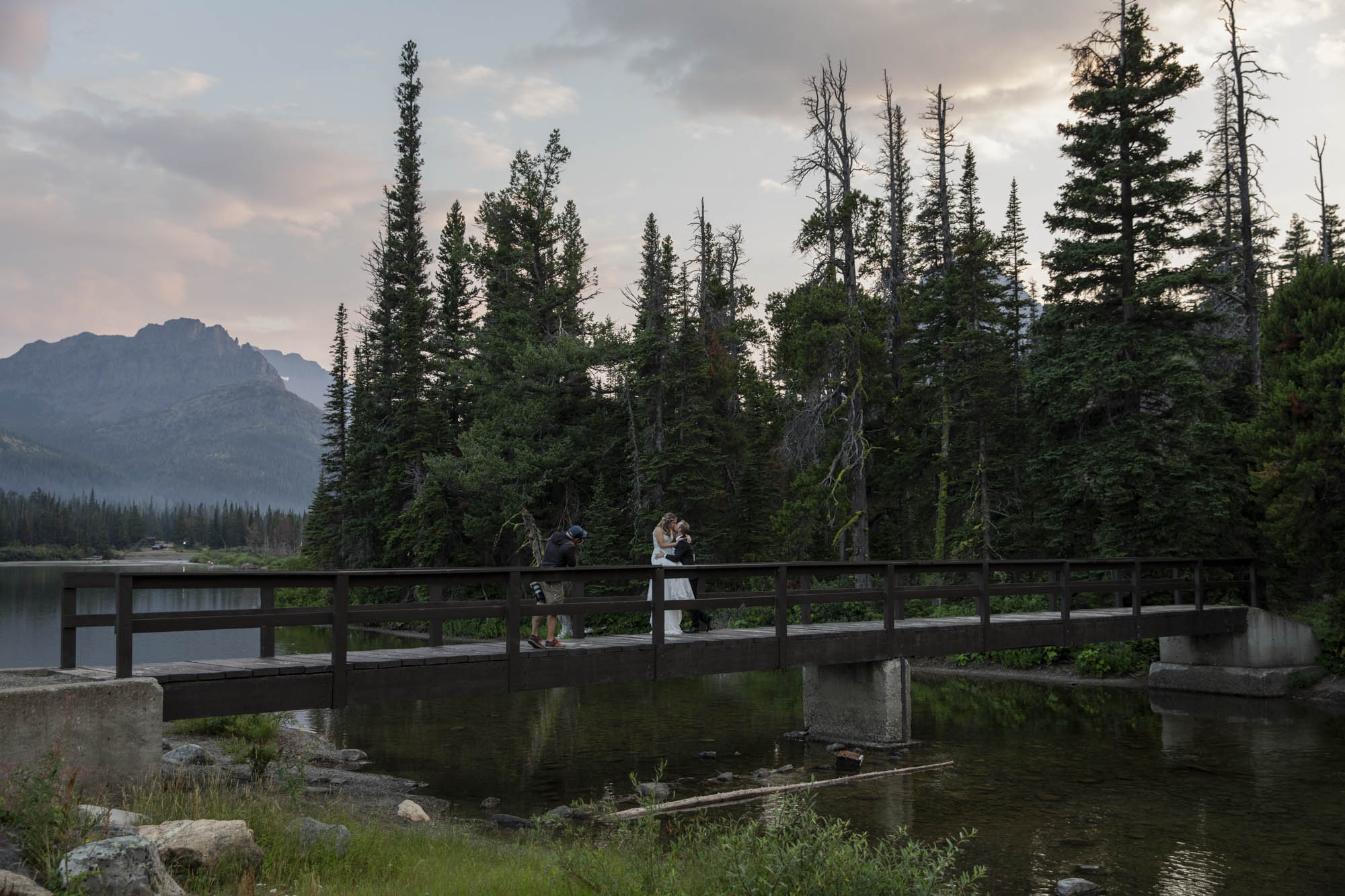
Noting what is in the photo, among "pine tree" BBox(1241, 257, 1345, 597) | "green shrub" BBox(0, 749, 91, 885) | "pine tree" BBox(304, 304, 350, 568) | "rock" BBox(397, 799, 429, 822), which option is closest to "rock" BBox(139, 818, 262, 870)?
"green shrub" BBox(0, 749, 91, 885)

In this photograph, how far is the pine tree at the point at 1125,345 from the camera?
2533 cm

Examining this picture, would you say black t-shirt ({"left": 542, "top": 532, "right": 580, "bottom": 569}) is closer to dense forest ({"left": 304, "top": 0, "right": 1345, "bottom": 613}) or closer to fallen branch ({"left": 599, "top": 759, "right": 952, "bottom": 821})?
fallen branch ({"left": 599, "top": 759, "right": 952, "bottom": 821})

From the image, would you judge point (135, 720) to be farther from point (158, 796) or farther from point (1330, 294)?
point (1330, 294)

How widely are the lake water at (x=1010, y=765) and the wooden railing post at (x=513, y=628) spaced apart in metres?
1.71

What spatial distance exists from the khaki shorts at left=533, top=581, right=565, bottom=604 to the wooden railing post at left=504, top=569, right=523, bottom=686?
1.06 m

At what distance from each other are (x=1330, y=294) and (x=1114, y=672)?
34.2 ft

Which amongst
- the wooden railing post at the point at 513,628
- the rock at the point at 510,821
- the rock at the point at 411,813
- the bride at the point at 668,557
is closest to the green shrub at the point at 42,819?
the rock at the point at 411,813

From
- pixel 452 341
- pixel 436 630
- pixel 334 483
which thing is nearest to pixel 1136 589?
pixel 436 630

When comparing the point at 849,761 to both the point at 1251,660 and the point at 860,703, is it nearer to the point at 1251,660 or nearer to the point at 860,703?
the point at 860,703

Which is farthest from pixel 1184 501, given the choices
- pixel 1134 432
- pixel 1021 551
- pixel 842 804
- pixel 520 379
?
pixel 520 379

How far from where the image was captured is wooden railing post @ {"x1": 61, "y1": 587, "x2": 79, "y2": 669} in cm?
1012

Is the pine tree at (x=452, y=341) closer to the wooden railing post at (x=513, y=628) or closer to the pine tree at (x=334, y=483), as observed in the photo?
the pine tree at (x=334, y=483)

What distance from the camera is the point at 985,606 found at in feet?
57.6

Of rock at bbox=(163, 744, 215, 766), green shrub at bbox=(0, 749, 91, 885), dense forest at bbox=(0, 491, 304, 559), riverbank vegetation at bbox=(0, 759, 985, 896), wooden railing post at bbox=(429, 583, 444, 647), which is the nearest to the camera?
green shrub at bbox=(0, 749, 91, 885)
